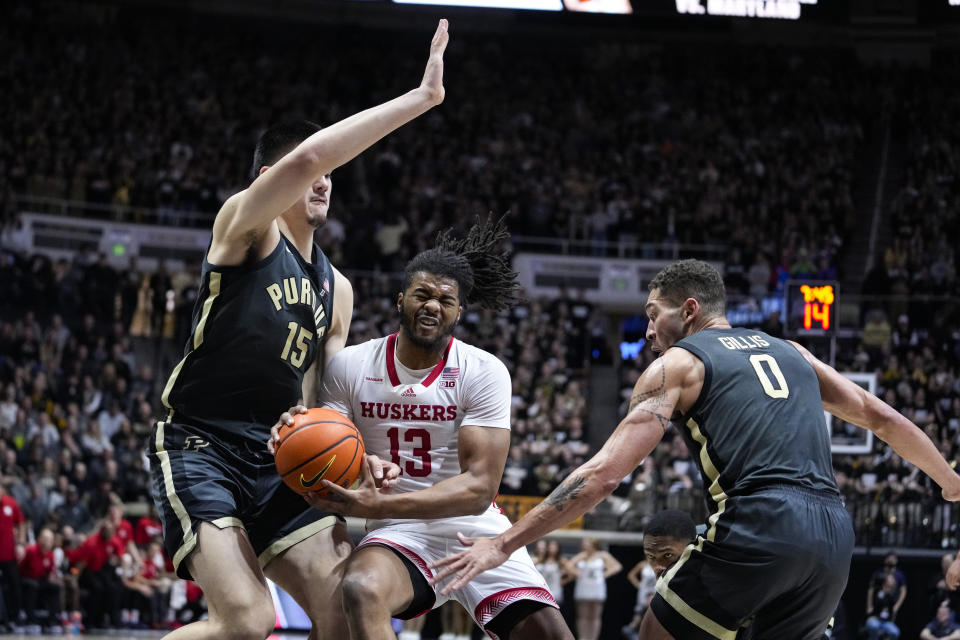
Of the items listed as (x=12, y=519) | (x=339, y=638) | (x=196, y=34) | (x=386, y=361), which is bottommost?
(x=12, y=519)

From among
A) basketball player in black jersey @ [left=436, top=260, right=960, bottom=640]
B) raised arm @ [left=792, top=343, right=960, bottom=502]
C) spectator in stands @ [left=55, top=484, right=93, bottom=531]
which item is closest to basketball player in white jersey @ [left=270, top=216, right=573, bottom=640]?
basketball player in black jersey @ [left=436, top=260, right=960, bottom=640]

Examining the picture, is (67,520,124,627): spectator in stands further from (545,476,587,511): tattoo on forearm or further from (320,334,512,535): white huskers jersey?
(545,476,587,511): tattoo on forearm

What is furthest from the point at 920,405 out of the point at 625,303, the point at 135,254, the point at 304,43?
the point at 304,43

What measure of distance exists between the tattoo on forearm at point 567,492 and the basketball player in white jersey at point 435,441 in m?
0.76

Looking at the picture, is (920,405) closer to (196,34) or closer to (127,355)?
(127,355)

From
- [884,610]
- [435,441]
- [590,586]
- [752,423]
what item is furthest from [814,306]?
[752,423]

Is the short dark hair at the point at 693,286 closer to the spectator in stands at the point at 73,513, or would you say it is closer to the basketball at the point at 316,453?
the basketball at the point at 316,453

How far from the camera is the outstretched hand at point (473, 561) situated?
14.3ft

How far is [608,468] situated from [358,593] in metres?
Result: 1.18

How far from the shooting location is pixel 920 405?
1798 cm

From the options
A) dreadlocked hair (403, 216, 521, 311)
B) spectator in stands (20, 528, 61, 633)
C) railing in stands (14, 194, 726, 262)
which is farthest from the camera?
railing in stands (14, 194, 726, 262)

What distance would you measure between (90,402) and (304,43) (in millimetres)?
13952

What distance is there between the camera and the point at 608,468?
452cm

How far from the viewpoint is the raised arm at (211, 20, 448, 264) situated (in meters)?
4.51
